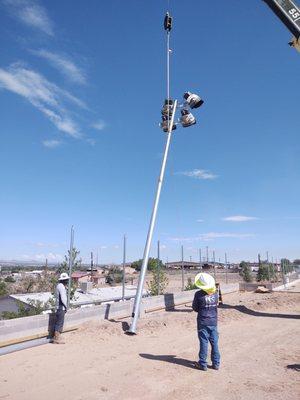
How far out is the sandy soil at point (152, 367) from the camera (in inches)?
241

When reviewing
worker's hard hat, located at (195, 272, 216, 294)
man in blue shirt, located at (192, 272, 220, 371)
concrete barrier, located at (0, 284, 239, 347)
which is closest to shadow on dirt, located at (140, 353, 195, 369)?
man in blue shirt, located at (192, 272, 220, 371)

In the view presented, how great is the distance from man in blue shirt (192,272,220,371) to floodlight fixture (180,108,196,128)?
27.6ft

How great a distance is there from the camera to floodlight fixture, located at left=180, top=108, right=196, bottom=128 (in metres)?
14.6

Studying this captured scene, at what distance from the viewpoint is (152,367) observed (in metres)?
7.47

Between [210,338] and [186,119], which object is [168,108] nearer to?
[186,119]

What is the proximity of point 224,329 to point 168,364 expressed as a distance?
448cm

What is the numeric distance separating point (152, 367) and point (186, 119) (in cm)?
955

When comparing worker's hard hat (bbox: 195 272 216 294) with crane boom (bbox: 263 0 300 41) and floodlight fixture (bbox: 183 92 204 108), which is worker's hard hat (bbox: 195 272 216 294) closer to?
A: floodlight fixture (bbox: 183 92 204 108)

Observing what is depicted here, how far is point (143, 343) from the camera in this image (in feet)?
32.0

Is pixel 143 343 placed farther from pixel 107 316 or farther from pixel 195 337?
pixel 107 316

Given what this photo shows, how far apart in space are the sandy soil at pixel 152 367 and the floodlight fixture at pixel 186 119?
23.7 ft

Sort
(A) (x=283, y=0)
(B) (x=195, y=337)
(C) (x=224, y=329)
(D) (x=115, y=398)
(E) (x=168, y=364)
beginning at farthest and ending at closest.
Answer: (A) (x=283, y=0) < (C) (x=224, y=329) < (B) (x=195, y=337) < (E) (x=168, y=364) < (D) (x=115, y=398)

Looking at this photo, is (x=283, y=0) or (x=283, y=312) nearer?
(x=283, y=0)

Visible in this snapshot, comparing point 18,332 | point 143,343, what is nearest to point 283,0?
point 143,343
